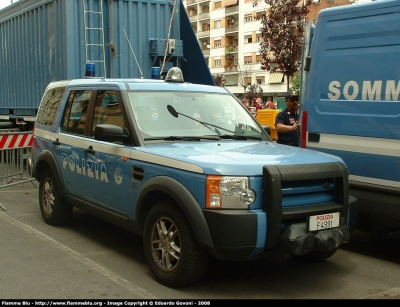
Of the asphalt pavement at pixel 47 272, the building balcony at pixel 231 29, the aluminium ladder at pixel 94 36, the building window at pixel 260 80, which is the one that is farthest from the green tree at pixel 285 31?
the building balcony at pixel 231 29

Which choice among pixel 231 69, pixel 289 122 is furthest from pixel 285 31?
pixel 231 69

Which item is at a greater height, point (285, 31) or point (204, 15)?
point (204, 15)

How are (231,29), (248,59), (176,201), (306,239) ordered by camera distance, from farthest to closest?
(231,29) < (248,59) < (176,201) < (306,239)

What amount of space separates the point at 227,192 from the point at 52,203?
3.45 metres

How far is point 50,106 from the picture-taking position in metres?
7.28

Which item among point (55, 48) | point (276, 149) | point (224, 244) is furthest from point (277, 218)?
point (55, 48)

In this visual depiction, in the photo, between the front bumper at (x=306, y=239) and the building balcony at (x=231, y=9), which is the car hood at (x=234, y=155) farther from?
the building balcony at (x=231, y=9)

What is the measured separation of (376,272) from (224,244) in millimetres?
2008

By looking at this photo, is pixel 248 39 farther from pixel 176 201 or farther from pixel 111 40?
pixel 176 201

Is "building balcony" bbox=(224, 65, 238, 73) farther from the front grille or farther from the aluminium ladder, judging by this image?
the front grille

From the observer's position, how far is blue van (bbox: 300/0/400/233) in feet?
17.4

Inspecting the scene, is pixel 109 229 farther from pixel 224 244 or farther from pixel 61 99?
pixel 224 244

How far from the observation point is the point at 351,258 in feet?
19.4

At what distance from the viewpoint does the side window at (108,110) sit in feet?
18.4
